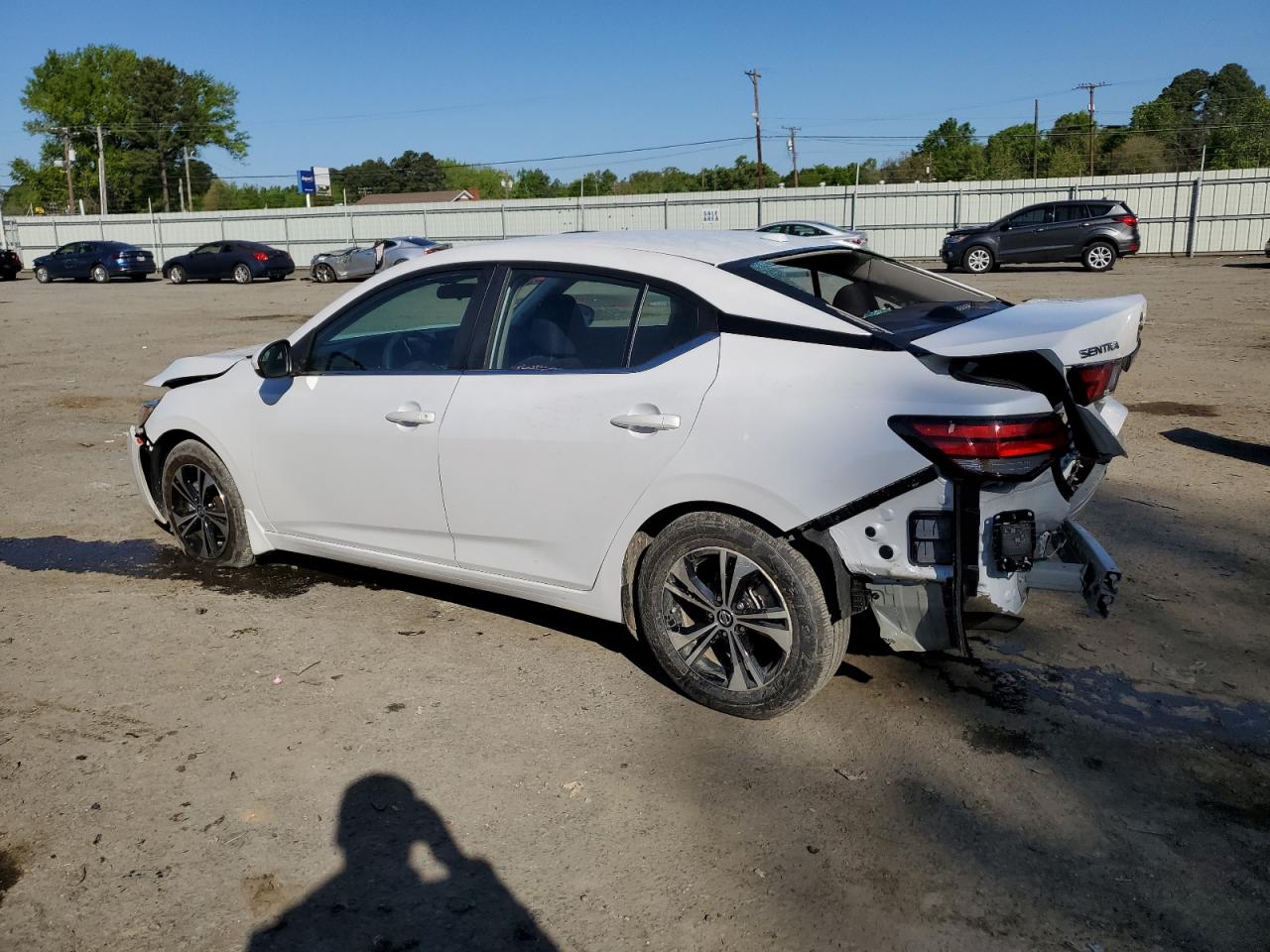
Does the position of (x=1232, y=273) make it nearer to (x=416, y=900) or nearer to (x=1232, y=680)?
(x=1232, y=680)

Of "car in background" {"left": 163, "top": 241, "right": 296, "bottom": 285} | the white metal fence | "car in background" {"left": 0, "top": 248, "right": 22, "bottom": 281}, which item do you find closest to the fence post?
the white metal fence

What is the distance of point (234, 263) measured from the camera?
112ft

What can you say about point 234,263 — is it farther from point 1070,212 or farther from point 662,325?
point 662,325

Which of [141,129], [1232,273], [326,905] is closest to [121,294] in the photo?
[1232,273]

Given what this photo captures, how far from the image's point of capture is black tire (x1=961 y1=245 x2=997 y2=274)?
2780cm

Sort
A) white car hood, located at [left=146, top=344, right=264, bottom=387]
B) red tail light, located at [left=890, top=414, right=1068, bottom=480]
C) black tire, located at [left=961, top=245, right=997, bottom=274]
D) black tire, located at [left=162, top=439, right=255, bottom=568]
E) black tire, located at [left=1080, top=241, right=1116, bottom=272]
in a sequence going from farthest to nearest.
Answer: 1. black tire, located at [left=961, top=245, right=997, bottom=274]
2. black tire, located at [left=1080, top=241, right=1116, bottom=272]
3. white car hood, located at [left=146, top=344, right=264, bottom=387]
4. black tire, located at [left=162, top=439, right=255, bottom=568]
5. red tail light, located at [left=890, top=414, right=1068, bottom=480]

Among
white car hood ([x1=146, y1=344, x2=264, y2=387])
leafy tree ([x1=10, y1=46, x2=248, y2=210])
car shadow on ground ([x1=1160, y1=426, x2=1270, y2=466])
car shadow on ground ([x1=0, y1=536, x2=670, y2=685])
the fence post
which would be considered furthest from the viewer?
leafy tree ([x1=10, y1=46, x2=248, y2=210])

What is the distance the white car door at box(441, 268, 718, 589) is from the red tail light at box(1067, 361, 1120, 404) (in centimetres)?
120

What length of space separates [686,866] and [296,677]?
199 centimetres

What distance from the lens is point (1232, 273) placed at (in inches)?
938

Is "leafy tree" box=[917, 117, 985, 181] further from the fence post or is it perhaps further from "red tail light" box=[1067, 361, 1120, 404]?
"red tail light" box=[1067, 361, 1120, 404]

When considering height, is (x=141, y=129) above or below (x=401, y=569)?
above

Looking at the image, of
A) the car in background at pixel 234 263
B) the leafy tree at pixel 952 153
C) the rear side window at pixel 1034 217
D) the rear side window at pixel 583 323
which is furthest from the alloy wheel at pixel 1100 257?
the leafy tree at pixel 952 153

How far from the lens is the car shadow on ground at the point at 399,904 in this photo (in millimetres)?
2721
